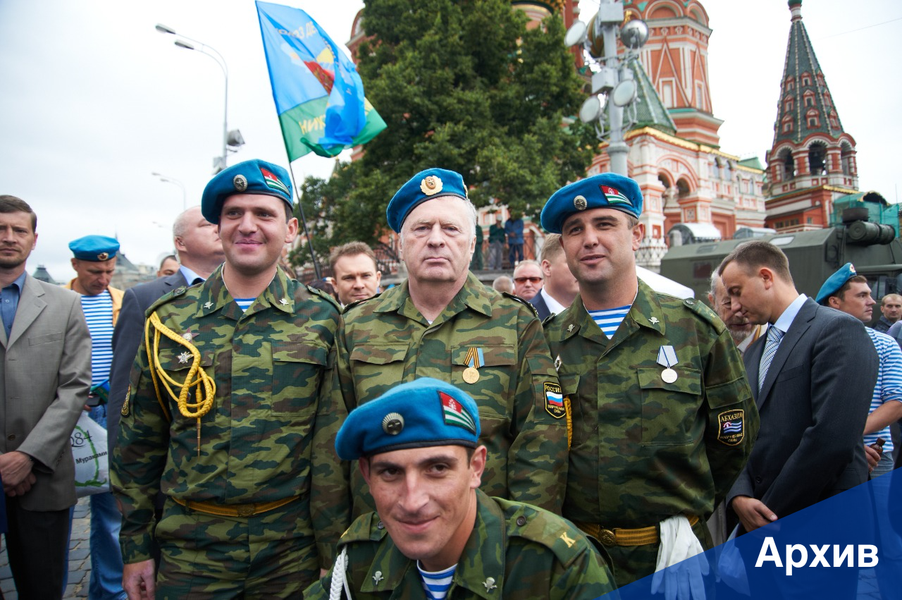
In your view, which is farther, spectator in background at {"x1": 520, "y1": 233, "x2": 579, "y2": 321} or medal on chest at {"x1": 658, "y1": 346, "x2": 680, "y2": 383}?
spectator in background at {"x1": 520, "y1": 233, "x2": 579, "y2": 321}

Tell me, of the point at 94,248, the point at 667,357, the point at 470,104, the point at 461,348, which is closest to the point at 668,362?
the point at 667,357

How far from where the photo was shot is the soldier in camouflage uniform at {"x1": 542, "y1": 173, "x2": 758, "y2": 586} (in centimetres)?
230

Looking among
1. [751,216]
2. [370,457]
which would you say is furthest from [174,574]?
[751,216]

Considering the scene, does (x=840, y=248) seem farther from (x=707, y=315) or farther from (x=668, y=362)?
(x=668, y=362)

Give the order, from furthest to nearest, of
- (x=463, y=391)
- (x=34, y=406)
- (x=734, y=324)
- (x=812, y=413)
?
1. (x=734, y=324)
2. (x=34, y=406)
3. (x=812, y=413)
4. (x=463, y=391)

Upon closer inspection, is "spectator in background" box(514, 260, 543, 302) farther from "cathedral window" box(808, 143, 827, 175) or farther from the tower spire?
"cathedral window" box(808, 143, 827, 175)

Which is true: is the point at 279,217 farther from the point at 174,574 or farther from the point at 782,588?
the point at 782,588

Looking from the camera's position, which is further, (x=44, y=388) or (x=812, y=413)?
(x=44, y=388)

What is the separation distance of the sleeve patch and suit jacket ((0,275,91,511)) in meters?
3.38

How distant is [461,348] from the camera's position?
2.32 metres

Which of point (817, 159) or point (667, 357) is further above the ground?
point (817, 159)

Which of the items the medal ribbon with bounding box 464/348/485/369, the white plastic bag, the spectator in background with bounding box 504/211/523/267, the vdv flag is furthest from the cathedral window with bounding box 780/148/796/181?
the white plastic bag

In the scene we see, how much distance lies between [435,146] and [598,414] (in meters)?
13.8

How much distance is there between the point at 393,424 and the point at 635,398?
1187 millimetres
